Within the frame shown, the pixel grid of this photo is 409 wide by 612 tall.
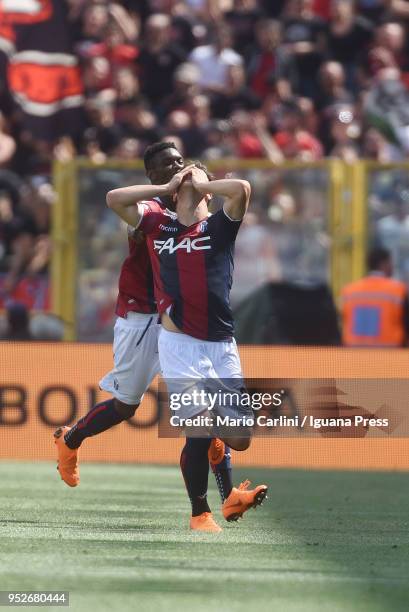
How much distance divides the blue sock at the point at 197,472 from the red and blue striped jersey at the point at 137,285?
136 cm

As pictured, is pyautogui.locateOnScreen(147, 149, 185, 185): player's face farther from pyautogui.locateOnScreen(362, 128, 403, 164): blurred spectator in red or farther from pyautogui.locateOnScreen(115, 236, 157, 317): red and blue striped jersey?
pyautogui.locateOnScreen(362, 128, 403, 164): blurred spectator in red

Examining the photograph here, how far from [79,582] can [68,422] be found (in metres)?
6.67

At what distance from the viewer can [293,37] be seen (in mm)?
17266

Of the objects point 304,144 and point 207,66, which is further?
point 207,66

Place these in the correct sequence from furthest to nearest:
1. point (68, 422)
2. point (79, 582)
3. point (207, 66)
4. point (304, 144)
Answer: point (207, 66) → point (304, 144) → point (68, 422) → point (79, 582)

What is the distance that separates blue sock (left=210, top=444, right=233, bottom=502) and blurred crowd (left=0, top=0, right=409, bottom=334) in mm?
6860

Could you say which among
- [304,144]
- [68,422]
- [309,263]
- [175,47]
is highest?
[175,47]

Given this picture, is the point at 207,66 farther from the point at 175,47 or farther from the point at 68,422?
the point at 68,422

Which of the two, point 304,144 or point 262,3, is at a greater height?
point 262,3

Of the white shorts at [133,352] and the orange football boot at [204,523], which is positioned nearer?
the orange football boot at [204,523]

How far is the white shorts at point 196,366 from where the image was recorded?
25.2 feet

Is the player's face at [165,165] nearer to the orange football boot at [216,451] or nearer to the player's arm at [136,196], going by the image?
the player's arm at [136,196]

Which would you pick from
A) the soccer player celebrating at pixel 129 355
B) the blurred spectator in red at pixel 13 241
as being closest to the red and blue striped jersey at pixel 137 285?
the soccer player celebrating at pixel 129 355

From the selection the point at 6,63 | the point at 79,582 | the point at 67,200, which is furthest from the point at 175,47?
the point at 79,582
